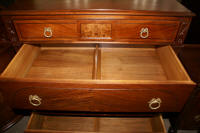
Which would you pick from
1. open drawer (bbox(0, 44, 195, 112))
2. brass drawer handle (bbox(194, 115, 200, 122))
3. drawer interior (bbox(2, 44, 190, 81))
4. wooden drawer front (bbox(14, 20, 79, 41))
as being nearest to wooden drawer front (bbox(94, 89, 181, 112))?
open drawer (bbox(0, 44, 195, 112))

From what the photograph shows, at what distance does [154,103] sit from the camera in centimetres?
73

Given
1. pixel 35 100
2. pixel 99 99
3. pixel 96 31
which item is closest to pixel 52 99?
pixel 35 100

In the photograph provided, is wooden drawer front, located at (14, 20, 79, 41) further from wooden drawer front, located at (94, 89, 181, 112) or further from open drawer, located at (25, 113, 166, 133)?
open drawer, located at (25, 113, 166, 133)

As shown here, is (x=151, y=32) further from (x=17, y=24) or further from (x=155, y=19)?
(x=17, y=24)

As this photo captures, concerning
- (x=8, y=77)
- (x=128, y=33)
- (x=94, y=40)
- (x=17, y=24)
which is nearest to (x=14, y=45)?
(x=17, y=24)

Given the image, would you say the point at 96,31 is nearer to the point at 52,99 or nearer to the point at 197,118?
the point at 52,99

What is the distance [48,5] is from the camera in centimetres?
79

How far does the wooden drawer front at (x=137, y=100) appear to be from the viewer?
2.18 ft

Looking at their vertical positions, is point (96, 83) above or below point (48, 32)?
below

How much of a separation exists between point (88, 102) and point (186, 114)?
64cm

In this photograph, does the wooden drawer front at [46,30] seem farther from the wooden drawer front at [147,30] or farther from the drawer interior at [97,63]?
the wooden drawer front at [147,30]

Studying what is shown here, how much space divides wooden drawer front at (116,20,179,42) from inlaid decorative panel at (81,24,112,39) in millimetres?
59

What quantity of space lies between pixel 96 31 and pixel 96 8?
13cm

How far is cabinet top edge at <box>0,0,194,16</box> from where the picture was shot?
718 millimetres
